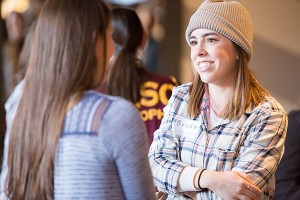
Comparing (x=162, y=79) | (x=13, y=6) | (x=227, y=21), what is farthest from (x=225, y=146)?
(x=13, y=6)

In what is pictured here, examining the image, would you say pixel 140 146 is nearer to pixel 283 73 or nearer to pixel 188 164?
pixel 188 164

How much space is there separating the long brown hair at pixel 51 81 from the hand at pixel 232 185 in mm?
490

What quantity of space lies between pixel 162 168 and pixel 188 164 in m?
0.09

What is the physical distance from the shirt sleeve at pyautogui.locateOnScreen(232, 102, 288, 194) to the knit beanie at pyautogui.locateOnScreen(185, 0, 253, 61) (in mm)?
235

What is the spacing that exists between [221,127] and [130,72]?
980 mm

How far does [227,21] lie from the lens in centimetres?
154

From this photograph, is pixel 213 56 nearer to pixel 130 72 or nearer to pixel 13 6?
pixel 130 72

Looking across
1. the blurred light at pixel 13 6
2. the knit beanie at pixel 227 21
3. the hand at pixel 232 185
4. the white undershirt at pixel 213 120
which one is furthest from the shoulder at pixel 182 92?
the blurred light at pixel 13 6

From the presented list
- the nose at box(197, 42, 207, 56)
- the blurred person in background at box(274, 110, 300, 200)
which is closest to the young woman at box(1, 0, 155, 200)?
the nose at box(197, 42, 207, 56)

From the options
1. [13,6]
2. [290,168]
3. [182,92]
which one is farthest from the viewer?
[13,6]

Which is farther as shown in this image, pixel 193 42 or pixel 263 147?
pixel 193 42

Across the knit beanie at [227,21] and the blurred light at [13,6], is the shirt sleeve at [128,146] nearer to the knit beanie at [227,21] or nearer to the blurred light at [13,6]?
the knit beanie at [227,21]

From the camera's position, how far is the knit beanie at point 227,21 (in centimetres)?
154

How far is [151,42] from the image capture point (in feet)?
19.3
